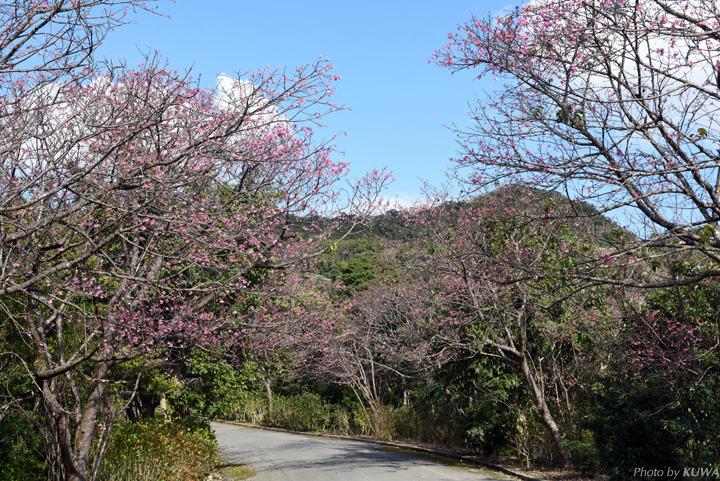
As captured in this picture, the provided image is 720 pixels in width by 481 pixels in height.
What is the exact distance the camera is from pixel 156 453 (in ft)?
35.0

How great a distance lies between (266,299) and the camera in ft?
44.8

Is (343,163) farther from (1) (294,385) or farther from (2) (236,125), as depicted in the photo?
(1) (294,385)

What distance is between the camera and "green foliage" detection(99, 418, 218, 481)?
9.56 m

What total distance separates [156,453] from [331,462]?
19.9ft

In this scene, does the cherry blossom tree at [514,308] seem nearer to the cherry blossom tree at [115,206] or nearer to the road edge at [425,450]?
the road edge at [425,450]

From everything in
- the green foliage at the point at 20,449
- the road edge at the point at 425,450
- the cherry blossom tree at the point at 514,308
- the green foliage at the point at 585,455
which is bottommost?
the road edge at the point at 425,450

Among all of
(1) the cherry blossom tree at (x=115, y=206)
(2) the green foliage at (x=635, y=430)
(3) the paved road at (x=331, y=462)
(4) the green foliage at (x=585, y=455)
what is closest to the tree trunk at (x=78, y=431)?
(1) the cherry blossom tree at (x=115, y=206)

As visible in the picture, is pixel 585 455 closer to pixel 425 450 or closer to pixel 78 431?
pixel 425 450

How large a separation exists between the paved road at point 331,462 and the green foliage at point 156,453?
1590mm

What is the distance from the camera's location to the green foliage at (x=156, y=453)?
956cm

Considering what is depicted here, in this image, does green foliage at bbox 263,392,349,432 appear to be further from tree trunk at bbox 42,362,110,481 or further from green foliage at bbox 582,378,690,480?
tree trunk at bbox 42,362,110,481

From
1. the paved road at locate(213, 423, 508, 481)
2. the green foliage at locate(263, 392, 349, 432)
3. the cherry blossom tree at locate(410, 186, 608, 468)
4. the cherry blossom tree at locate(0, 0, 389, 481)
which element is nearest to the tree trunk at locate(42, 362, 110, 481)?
the cherry blossom tree at locate(0, 0, 389, 481)

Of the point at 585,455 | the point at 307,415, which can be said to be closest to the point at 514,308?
the point at 585,455

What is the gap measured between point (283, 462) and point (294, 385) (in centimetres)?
1604
